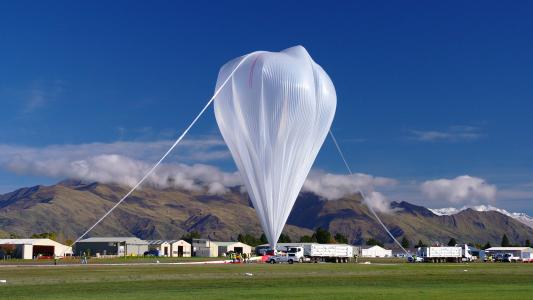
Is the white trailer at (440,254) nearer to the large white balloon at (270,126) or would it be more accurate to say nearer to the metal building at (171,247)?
the large white balloon at (270,126)

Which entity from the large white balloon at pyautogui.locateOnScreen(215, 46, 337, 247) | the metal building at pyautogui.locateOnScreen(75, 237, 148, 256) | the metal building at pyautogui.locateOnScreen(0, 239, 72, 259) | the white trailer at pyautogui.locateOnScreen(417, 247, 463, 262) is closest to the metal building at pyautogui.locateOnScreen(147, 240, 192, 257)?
the metal building at pyautogui.locateOnScreen(75, 237, 148, 256)

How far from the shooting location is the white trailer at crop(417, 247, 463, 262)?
119438mm

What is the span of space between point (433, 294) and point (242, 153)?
32.1 metres

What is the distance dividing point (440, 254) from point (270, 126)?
66631mm

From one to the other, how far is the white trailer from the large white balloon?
58.6 m

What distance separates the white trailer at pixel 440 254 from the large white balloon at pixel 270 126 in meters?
58.6

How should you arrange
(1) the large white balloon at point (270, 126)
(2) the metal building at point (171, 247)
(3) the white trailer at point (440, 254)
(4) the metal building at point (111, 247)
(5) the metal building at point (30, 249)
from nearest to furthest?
1. (1) the large white balloon at point (270, 126)
2. (3) the white trailer at point (440, 254)
3. (5) the metal building at point (30, 249)
4. (4) the metal building at point (111, 247)
5. (2) the metal building at point (171, 247)

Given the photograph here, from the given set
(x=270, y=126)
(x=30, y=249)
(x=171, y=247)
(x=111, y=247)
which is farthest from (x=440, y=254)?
(x=111, y=247)

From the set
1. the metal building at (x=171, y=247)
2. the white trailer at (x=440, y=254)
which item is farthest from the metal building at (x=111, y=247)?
the white trailer at (x=440, y=254)

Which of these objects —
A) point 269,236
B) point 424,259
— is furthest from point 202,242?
point 269,236

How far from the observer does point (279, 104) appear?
6431 cm

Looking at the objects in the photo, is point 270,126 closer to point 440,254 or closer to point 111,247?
point 440,254

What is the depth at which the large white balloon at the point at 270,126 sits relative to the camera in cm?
6381

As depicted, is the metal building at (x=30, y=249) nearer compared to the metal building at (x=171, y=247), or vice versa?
the metal building at (x=30, y=249)
